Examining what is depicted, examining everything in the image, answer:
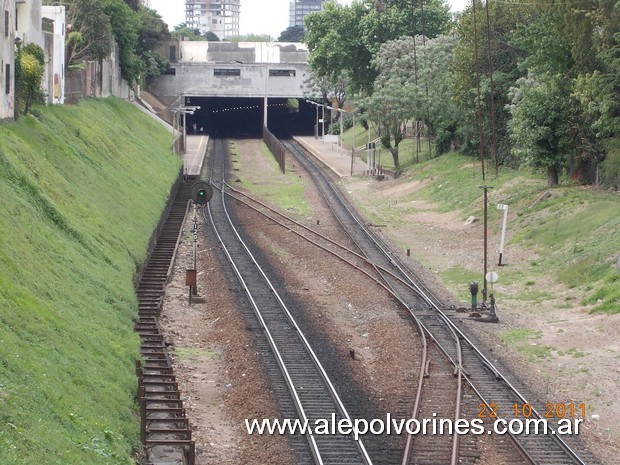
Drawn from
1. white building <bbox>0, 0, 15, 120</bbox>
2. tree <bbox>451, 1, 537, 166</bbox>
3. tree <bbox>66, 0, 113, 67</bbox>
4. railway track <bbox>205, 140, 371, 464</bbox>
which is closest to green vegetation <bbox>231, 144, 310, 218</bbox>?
tree <bbox>451, 1, 537, 166</bbox>

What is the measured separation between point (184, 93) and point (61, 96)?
5417cm

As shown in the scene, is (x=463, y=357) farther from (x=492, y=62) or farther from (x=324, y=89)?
(x=324, y=89)

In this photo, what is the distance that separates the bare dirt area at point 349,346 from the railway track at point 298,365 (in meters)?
0.49

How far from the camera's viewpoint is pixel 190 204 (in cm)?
5375

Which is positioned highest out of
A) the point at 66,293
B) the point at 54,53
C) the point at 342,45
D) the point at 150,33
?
the point at 150,33

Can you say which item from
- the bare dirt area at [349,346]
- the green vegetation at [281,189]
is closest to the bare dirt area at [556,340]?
the bare dirt area at [349,346]

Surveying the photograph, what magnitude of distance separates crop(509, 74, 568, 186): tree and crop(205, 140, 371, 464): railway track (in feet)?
47.1

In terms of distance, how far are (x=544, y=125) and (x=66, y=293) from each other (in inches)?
1162

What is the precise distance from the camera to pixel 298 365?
77.2 feet

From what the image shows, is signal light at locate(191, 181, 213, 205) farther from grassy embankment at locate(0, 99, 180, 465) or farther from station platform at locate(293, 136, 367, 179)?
station platform at locate(293, 136, 367, 179)

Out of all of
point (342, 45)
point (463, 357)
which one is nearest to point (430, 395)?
point (463, 357)

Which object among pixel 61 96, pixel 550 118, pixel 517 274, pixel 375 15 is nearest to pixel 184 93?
pixel 375 15

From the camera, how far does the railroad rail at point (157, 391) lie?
1734 cm

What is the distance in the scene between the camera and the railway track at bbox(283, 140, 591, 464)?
1822cm
